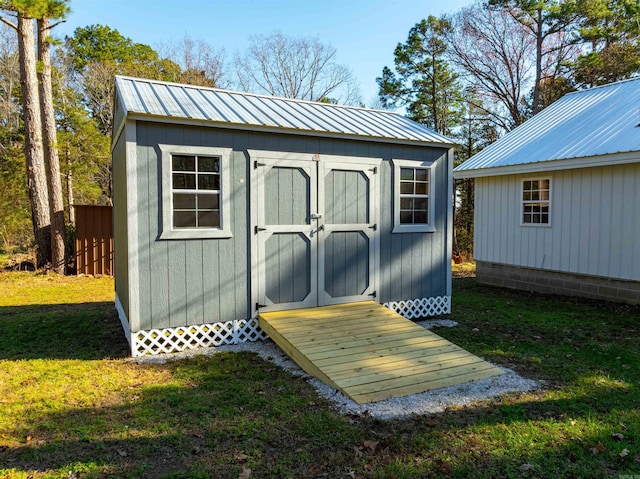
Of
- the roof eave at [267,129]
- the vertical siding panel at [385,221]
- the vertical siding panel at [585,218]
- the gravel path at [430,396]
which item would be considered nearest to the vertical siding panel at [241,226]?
the roof eave at [267,129]

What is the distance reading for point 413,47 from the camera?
19062mm

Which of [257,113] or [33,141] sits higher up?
[33,141]

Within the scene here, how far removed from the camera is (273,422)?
324 centimetres

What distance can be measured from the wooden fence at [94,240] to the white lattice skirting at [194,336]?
669 centimetres

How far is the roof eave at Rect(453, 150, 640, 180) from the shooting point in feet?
22.8

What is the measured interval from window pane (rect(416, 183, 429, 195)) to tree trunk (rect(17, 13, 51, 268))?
9475 mm

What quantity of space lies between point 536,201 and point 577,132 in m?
1.55

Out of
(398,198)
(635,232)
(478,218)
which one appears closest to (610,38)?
(478,218)

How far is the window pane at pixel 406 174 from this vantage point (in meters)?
6.35

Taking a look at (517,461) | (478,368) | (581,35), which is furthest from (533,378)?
(581,35)

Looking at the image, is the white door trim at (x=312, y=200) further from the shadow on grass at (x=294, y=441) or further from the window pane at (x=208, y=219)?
the shadow on grass at (x=294, y=441)

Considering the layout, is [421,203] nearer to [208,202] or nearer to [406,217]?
[406,217]

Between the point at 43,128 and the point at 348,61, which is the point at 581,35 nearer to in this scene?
the point at 348,61

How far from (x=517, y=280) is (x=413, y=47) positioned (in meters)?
13.3
